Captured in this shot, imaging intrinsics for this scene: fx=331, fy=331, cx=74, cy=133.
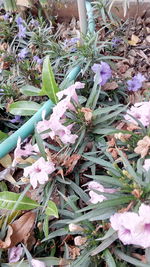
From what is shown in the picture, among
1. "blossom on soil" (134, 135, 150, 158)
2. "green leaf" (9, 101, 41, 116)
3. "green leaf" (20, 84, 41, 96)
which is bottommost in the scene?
"green leaf" (9, 101, 41, 116)

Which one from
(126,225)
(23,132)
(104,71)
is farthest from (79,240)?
(104,71)

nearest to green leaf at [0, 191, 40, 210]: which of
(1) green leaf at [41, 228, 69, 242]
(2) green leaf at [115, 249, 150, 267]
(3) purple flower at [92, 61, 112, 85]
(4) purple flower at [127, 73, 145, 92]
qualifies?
(1) green leaf at [41, 228, 69, 242]

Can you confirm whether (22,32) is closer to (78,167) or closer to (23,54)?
(23,54)

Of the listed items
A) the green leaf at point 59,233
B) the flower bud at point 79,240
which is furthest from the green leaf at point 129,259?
the green leaf at point 59,233

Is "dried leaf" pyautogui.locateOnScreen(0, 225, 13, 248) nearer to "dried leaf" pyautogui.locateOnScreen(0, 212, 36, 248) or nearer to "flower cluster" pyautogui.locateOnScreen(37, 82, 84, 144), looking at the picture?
"dried leaf" pyautogui.locateOnScreen(0, 212, 36, 248)

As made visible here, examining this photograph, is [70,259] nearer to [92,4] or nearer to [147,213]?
[147,213]

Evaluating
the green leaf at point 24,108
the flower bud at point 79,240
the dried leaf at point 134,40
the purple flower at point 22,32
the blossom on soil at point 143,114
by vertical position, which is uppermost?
the purple flower at point 22,32

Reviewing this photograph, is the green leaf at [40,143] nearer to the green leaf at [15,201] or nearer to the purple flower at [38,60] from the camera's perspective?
the green leaf at [15,201]
